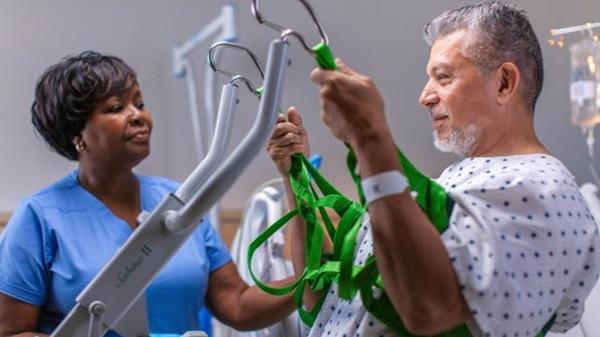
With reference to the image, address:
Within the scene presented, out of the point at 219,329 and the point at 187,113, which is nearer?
the point at 219,329

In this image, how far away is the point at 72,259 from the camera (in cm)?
174

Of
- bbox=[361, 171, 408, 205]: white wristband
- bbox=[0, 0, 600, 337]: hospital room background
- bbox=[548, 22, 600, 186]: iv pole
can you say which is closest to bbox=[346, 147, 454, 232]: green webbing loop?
bbox=[361, 171, 408, 205]: white wristband

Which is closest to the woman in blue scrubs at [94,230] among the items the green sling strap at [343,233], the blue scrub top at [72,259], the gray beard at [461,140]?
the blue scrub top at [72,259]

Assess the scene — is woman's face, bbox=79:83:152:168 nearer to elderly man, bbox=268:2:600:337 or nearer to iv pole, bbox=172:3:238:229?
elderly man, bbox=268:2:600:337

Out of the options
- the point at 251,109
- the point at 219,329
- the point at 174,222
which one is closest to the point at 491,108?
the point at 174,222

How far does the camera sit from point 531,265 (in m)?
1.04

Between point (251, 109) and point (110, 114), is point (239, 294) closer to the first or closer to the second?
point (110, 114)

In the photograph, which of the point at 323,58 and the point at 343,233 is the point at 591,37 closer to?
the point at 343,233

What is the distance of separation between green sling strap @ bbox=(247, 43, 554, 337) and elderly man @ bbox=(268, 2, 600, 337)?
2 cm

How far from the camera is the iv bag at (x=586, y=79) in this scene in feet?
7.00

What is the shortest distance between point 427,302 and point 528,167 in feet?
0.88

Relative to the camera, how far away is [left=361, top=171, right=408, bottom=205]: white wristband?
37.5 inches

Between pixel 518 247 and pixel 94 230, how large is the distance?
1.04m

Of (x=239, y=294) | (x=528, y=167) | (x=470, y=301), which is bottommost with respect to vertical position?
(x=239, y=294)
